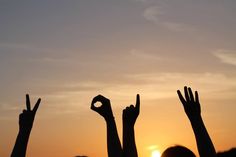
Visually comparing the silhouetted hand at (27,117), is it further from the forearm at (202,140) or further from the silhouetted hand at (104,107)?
the forearm at (202,140)

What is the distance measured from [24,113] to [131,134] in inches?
73.4

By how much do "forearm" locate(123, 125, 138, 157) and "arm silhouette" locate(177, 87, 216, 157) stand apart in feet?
2.98

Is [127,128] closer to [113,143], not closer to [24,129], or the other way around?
[113,143]

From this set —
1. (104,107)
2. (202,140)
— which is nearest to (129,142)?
(104,107)

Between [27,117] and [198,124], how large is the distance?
2.79 meters

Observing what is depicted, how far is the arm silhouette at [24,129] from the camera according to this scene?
6297 millimetres

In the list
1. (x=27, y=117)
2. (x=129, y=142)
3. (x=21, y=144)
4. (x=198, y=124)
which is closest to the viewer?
(x=198, y=124)

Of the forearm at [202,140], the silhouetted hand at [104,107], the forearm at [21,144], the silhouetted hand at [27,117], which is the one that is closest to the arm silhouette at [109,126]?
the silhouetted hand at [104,107]

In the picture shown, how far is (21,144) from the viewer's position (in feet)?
20.9

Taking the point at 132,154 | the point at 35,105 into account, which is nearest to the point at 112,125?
the point at 132,154

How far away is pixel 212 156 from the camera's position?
5273mm

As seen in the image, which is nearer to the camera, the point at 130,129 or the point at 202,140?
the point at 202,140

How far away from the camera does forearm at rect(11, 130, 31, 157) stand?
627 centimetres

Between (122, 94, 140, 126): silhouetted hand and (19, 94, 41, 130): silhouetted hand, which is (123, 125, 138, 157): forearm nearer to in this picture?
(122, 94, 140, 126): silhouetted hand
